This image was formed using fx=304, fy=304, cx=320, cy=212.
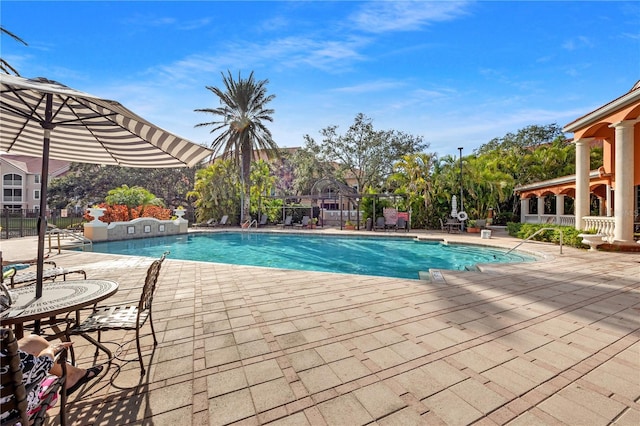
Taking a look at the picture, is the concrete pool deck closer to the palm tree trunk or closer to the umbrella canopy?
the umbrella canopy

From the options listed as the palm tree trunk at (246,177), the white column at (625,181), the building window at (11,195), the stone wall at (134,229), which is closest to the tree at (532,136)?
the white column at (625,181)

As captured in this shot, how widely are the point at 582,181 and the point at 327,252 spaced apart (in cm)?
1068

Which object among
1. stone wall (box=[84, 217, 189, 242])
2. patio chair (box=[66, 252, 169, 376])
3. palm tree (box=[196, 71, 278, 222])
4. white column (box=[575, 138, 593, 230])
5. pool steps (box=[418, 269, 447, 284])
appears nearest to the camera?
patio chair (box=[66, 252, 169, 376])

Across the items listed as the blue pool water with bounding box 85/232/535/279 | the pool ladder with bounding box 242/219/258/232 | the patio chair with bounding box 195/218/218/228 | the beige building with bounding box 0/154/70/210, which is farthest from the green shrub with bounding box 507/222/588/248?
the beige building with bounding box 0/154/70/210

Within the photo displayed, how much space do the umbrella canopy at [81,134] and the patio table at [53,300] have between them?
0.17 metres

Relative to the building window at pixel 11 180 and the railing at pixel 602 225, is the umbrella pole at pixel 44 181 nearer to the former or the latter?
the railing at pixel 602 225

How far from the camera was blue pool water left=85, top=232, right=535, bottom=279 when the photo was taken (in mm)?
10058

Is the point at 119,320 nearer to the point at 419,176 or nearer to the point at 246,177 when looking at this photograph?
the point at 419,176

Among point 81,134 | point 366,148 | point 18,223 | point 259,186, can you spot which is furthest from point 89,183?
point 81,134

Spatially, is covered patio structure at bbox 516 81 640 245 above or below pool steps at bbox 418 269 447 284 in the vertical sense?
above

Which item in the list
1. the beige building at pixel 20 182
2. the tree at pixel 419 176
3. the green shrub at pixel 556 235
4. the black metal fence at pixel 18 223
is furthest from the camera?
the beige building at pixel 20 182

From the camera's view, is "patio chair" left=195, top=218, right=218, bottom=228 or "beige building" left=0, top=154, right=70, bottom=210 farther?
"beige building" left=0, top=154, right=70, bottom=210

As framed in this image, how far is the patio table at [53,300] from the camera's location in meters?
2.22

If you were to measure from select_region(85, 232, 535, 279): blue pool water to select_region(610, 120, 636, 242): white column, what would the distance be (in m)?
3.26
